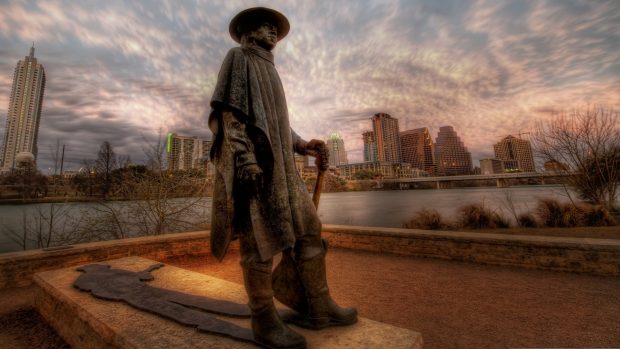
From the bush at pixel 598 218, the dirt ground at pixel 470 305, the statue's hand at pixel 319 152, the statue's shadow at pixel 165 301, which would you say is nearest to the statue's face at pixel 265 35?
the statue's hand at pixel 319 152

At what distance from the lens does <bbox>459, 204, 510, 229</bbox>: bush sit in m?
9.53

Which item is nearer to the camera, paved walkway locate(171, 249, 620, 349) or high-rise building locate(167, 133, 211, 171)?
paved walkway locate(171, 249, 620, 349)

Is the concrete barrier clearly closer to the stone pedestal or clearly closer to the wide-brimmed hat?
the stone pedestal

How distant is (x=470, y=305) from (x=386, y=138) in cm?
13915

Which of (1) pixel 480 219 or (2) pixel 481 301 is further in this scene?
(1) pixel 480 219

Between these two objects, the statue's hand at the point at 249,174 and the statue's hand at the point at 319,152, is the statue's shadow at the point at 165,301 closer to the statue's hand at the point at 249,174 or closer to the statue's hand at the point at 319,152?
the statue's hand at the point at 249,174

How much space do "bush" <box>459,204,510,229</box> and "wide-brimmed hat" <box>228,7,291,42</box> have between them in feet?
34.1

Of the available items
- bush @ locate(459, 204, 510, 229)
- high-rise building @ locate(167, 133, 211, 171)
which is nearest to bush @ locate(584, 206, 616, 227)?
bush @ locate(459, 204, 510, 229)

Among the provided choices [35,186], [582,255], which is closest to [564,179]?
[582,255]

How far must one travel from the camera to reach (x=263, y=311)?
4.80 feet

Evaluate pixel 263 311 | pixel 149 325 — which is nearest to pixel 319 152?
pixel 263 311

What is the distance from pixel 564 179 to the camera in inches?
462

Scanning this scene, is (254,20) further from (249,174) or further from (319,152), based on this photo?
(249,174)

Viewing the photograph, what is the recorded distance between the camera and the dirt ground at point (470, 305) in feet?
8.29
